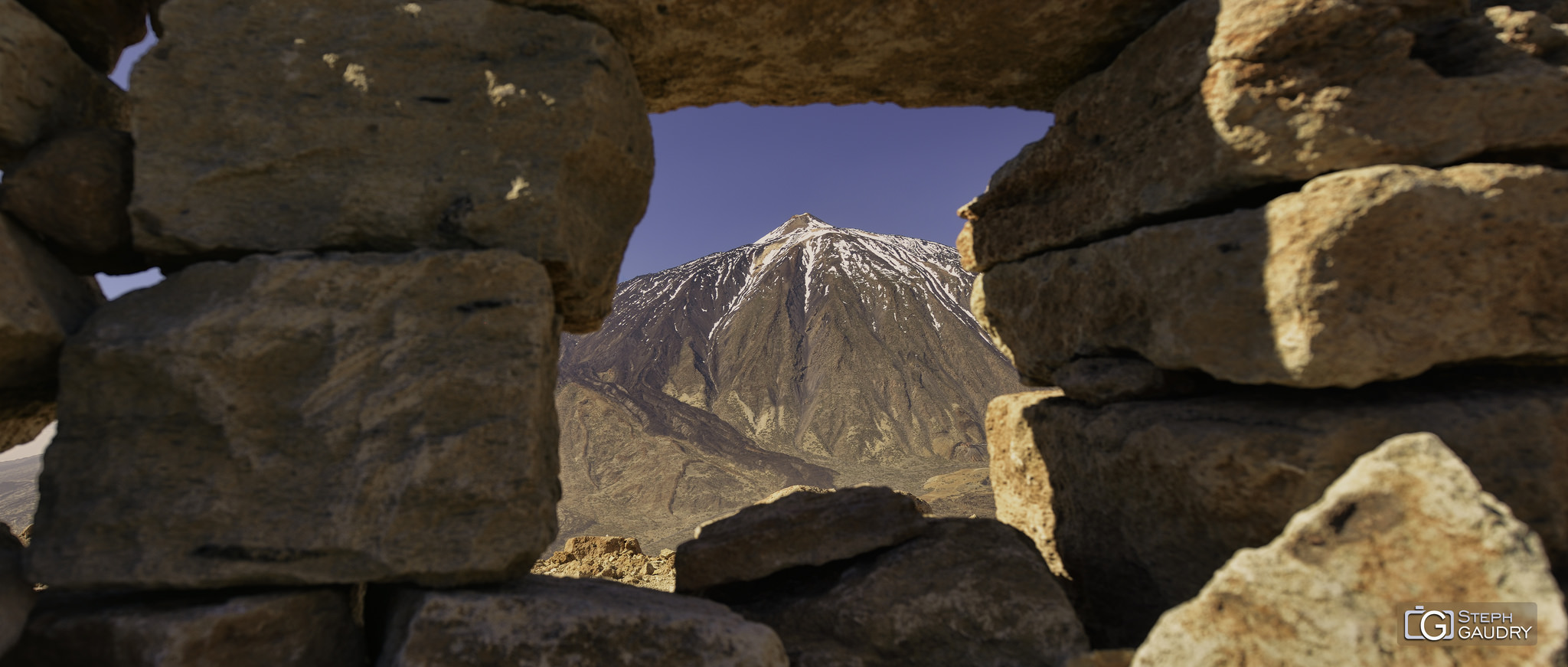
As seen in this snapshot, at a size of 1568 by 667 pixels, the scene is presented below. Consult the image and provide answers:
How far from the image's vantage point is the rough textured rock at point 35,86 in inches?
65.7

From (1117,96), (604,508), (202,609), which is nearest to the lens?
(202,609)

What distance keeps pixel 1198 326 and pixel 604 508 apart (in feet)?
69.3

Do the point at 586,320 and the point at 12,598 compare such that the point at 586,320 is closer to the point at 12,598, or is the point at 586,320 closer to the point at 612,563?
the point at 12,598

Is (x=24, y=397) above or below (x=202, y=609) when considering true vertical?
above

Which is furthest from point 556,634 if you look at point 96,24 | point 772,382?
point 772,382

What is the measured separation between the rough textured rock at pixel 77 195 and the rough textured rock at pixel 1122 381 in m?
2.77

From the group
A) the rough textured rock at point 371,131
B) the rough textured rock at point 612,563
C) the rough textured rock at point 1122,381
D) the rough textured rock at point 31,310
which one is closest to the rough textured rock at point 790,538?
the rough textured rock at point 1122,381

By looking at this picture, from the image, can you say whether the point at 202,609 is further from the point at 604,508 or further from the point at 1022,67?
the point at 604,508

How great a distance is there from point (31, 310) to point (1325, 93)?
3.11 metres

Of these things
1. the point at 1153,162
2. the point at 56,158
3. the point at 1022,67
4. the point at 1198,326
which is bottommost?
the point at 1198,326

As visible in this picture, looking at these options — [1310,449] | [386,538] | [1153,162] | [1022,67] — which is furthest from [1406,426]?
[386,538]

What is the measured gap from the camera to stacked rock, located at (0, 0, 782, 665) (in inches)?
59.5

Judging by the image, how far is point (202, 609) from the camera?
1.45m

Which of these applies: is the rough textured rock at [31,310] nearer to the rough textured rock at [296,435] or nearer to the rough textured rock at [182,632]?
the rough textured rock at [296,435]
